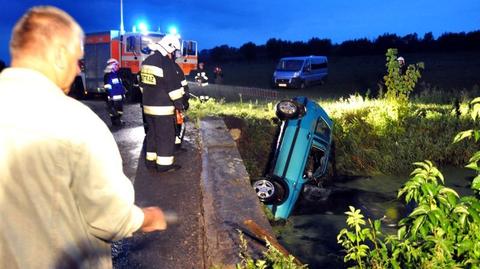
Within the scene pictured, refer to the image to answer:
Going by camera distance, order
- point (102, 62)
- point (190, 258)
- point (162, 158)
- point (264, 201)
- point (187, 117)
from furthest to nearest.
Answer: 1. point (102, 62)
2. point (187, 117)
3. point (264, 201)
4. point (162, 158)
5. point (190, 258)

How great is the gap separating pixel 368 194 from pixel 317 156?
1.82 meters

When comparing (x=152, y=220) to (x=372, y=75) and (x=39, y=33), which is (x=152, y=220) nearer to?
(x=39, y=33)

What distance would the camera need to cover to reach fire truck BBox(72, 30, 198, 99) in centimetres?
1809

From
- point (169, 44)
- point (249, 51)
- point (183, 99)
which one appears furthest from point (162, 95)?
point (249, 51)

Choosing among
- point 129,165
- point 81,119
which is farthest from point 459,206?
point 129,165

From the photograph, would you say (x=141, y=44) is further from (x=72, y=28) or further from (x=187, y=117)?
(x=72, y=28)

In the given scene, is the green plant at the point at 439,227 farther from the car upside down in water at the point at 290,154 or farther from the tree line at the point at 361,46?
the tree line at the point at 361,46

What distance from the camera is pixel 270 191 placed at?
20.5 feet

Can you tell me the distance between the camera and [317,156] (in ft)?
24.9

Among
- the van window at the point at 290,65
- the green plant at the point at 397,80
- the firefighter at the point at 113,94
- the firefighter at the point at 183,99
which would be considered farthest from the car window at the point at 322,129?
the van window at the point at 290,65

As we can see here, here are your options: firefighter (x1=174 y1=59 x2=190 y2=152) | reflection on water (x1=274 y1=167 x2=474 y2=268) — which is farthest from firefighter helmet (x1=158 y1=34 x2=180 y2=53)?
reflection on water (x1=274 y1=167 x2=474 y2=268)

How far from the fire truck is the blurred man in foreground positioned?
15.6 metres

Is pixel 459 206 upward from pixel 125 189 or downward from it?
downward

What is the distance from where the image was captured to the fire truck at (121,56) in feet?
59.4
